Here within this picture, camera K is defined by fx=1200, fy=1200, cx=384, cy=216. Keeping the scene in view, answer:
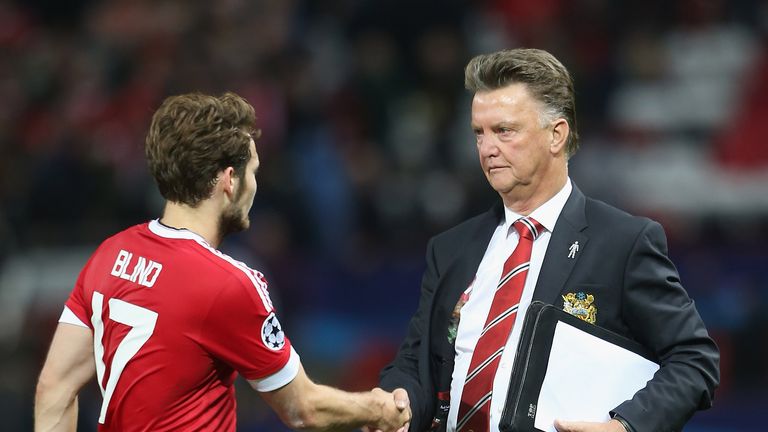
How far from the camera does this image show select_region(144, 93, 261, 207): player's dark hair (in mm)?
3729

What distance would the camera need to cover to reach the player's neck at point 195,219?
12.4 ft

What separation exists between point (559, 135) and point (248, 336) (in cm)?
121

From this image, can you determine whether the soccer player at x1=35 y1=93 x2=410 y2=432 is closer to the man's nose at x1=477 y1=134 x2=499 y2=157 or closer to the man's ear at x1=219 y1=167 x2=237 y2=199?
the man's ear at x1=219 y1=167 x2=237 y2=199

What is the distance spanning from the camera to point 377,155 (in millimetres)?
9062

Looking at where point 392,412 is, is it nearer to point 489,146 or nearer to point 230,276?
point 230,276

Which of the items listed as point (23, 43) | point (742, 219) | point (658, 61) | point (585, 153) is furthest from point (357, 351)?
point (23, 43)

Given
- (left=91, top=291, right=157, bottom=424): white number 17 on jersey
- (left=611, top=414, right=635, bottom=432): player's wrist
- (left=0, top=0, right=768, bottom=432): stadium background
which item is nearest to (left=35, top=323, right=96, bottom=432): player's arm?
(left=91, top=291, right=157, bottom=424): white number 17 on jersey

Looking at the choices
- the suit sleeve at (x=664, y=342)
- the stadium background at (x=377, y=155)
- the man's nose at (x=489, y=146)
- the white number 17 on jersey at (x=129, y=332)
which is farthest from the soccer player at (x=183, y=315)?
the stadium background at (x=377, y=155)

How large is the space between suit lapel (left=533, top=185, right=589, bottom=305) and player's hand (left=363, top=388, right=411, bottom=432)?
609 millimetres

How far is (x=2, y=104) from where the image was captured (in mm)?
10977

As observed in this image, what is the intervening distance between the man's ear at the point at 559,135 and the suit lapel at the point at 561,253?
187 mm

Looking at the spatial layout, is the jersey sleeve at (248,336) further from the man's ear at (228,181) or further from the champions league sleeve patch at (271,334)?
the man's ear at (228,181)

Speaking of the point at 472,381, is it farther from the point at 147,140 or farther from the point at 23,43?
the point at 23,43

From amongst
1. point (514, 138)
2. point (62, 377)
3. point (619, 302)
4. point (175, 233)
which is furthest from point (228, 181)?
point (619, 302)
